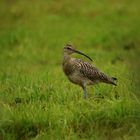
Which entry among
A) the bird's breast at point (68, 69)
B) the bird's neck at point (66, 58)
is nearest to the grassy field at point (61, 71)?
the bird's breast at point (68, 69)

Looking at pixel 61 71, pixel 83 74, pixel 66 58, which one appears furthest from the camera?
pixel 61 71

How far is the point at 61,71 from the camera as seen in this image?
47.0ft

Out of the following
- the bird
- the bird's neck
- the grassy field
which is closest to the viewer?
the grassy field

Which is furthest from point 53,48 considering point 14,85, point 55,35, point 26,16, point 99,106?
point 99,106

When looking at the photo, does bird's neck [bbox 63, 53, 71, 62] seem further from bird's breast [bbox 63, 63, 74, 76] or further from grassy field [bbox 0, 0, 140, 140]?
grassy field [bbox 0, 0, 140, 140]

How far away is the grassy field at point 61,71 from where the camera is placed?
984 cm

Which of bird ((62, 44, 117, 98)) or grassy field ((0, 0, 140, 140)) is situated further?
bird ((62, 44, 117, 98))

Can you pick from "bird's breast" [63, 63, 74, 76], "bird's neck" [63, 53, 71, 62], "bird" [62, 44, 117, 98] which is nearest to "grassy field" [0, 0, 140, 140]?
"bird" [62, 44, 117, 98]

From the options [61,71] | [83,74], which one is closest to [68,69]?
[83,74]

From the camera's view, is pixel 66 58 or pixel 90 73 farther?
pixel 66 58

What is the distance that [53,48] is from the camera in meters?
19.2

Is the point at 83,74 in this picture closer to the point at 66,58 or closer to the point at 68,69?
the point at 68,69

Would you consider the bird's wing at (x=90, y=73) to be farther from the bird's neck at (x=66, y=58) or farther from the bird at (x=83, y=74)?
the bird's neck at (x=66, y=58)

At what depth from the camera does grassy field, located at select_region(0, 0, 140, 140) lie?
9.84 meters
